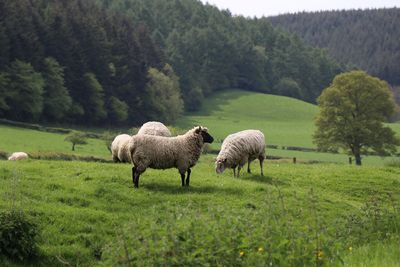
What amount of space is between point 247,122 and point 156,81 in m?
28.0

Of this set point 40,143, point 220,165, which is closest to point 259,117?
point 40,143

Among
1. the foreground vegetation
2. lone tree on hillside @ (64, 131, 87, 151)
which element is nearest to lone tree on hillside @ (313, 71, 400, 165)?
lone tree on hillside @ (64, 131, 87, 151)

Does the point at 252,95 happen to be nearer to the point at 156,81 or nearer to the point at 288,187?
the point at 156,81

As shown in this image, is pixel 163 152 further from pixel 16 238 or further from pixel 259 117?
pixel 259 117

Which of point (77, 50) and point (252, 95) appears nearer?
point (77, 50)

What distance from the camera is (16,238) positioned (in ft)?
46.1

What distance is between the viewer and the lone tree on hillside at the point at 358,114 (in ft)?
215

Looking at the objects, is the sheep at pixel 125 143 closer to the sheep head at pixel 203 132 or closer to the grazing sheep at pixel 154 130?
the grazing sheep at pixel 154 130

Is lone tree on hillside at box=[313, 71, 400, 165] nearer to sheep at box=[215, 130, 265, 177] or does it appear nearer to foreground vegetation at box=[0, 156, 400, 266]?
foreground vegetation at box=[0, 156, 400, 266]

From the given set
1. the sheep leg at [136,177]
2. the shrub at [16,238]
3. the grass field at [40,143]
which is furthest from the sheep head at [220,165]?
the grass field at [40,143]

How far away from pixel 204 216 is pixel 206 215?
3.19 m

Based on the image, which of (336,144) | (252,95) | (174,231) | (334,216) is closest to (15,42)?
(336,144)

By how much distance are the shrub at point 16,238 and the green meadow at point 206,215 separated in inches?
7.7

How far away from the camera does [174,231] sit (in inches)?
429
